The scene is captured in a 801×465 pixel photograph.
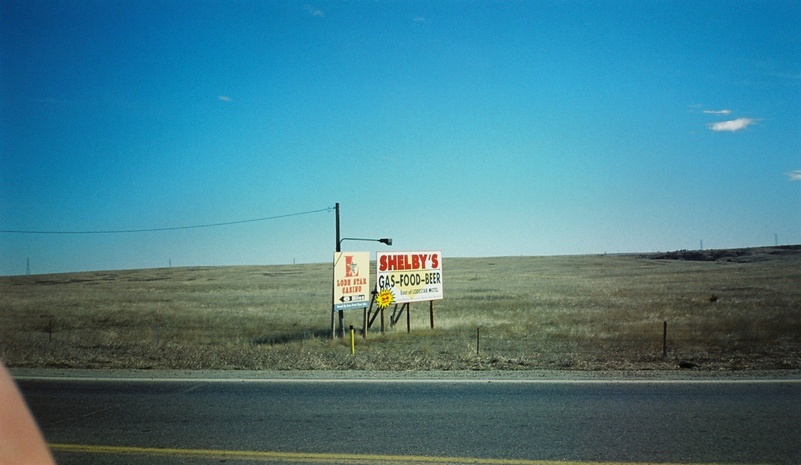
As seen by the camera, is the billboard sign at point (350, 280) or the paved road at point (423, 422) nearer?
the paved road at point (423, 422)

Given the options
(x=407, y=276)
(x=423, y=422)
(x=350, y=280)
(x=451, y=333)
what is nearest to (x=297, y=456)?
(x=423, y=422)

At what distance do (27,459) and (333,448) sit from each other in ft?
20.3

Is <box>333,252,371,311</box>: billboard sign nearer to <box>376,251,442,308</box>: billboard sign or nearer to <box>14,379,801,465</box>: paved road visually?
<box>376,251,442,308</box>: billboard sign

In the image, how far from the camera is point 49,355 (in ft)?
48.7

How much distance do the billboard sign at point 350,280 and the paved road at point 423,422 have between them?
10620 mm

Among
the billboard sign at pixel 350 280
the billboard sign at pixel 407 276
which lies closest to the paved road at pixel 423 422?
the billboard sign at pixel 350 280

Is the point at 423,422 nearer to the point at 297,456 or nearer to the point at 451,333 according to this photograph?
the point at 297,456

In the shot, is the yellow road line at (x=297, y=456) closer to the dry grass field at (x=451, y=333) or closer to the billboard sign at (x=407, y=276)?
the dry grass field at (x=451, y=333)

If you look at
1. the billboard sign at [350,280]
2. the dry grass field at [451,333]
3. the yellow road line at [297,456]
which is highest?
the billboard sign at [350,280]

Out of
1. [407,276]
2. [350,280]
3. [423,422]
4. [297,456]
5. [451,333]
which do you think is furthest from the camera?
[407,276]

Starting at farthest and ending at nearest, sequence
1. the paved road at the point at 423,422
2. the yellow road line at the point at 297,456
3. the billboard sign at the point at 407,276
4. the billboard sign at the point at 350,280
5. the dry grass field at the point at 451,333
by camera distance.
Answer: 1. the billboard sign at the point at 407,276
2. the billboard sign at the point at 350,280
3. the dry grass field at the point at 451,333
4. the paved road at the point at 423,422
5. the yellow road line at the point at 297,456

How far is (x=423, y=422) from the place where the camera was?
7570 mm

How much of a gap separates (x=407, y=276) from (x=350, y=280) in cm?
270

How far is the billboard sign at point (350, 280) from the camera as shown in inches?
821
